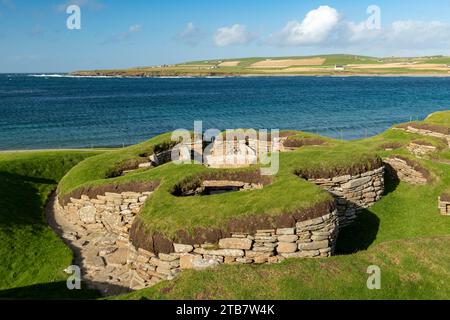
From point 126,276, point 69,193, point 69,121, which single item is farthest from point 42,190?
point 69,121

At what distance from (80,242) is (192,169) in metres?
6.62

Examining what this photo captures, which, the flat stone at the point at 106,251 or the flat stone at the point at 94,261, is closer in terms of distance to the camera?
the flat stone at the point at 94,261

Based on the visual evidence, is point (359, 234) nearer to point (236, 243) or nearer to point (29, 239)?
point (236, 243)

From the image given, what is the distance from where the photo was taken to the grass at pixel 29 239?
49.4ft

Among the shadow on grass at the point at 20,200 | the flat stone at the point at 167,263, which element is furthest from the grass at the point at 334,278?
the shadow on grass at the point at 20,200

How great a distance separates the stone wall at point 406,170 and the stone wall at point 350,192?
3.60 m

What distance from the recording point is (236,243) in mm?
13750

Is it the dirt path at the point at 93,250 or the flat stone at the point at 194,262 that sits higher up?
the flat stone at the point at 194,262

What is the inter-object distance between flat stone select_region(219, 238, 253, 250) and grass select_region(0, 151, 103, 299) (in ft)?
17.6

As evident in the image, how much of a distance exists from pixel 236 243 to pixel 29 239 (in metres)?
10.7

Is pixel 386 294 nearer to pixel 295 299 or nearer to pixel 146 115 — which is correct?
pixel 295 299

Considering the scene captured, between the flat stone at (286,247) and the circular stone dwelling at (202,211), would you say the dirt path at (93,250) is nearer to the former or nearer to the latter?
the circular stone dwelling at (202,211)

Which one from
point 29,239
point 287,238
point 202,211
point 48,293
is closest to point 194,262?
point 202,211

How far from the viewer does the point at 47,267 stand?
1647 centimetres
